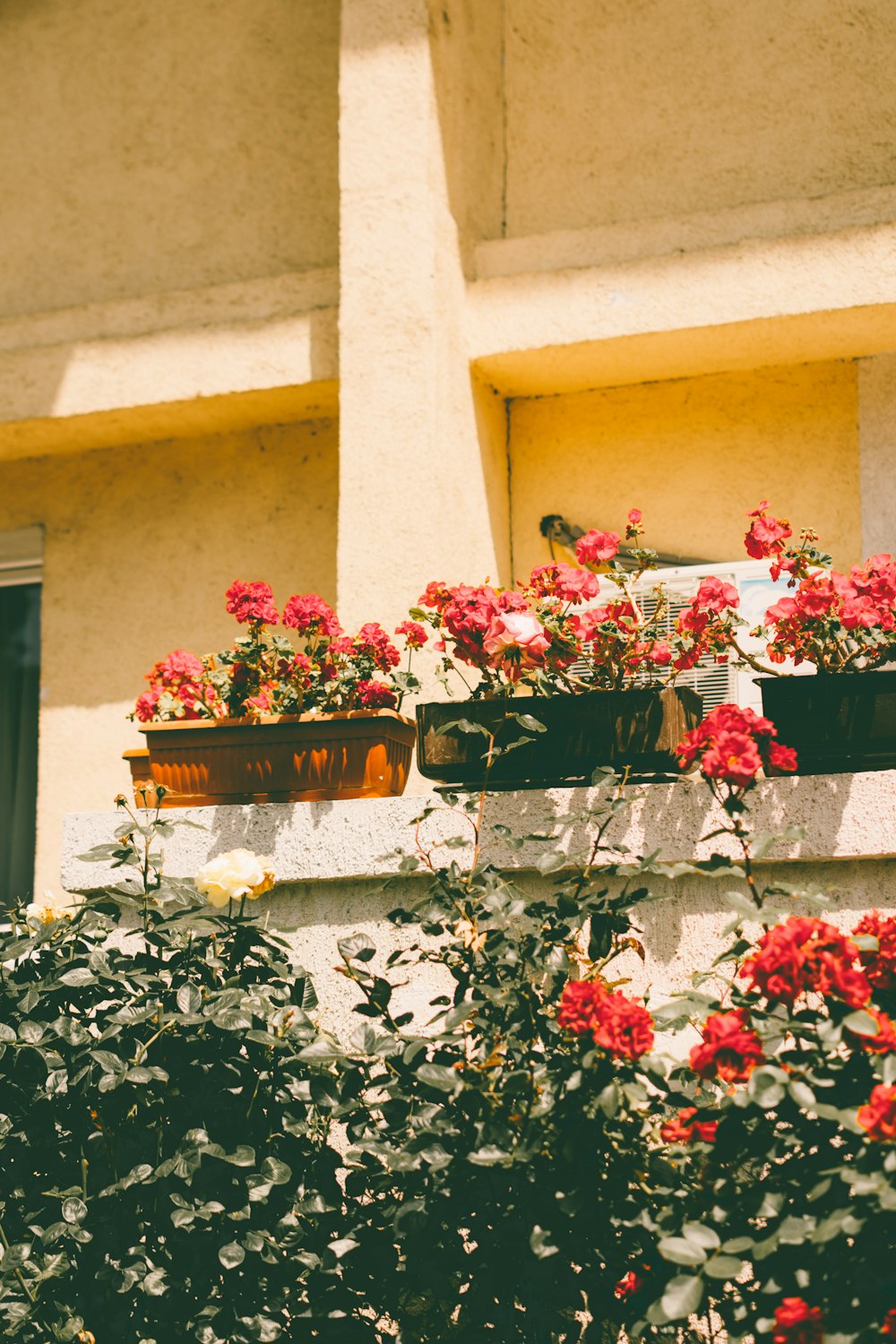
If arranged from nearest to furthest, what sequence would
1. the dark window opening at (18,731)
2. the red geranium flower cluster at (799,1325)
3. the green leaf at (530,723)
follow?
the red geranium flower cluster at (799,1325) < the green leaf at (530,723) < the dark window opening at (18,731)

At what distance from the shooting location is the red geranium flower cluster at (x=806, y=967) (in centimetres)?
Answer: 202

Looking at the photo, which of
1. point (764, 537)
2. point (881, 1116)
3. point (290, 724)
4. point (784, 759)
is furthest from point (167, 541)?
point (881, 1116)

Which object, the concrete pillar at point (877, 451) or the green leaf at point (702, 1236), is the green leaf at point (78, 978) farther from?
the concrete pillar at point (877, 451)

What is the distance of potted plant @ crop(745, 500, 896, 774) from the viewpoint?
9.29ft

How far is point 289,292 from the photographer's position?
4594mm

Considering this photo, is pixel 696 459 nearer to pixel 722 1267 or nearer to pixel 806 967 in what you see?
pixel 806 967

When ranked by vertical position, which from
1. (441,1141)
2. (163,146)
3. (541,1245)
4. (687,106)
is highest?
(163,146)

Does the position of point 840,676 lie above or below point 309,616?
below

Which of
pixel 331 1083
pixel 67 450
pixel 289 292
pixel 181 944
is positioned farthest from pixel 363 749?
pixel 67 450

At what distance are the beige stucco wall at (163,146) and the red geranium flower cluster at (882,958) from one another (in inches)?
136

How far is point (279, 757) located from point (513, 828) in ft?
2.14

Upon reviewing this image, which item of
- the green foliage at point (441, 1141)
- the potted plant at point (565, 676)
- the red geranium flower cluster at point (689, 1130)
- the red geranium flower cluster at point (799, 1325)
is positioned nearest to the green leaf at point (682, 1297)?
the green foliage at point (441, 1141)

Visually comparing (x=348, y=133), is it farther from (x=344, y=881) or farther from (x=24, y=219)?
(x=344, y=881)

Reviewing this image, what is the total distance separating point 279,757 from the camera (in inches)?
127
